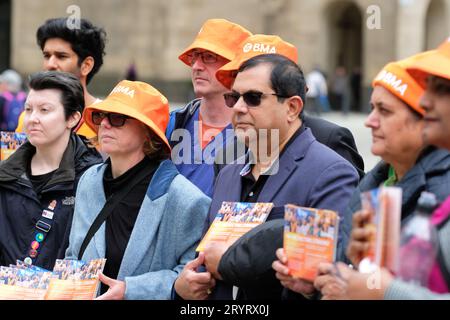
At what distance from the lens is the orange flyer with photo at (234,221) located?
15.5 feet

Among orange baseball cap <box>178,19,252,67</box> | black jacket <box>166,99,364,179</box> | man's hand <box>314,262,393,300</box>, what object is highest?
orange baseball cap <box>178,19,252,67</box>

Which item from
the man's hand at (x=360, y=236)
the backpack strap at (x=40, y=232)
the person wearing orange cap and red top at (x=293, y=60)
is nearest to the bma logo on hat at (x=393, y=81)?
the man's hand at (x=360, y=236)

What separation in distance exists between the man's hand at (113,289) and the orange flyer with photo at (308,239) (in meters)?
1.37

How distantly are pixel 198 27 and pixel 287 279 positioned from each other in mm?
31111

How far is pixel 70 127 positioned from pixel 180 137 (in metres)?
0.80

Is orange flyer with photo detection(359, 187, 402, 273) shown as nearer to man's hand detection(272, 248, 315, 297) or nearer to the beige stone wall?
man's hand detection(272, 248, 315, 297)

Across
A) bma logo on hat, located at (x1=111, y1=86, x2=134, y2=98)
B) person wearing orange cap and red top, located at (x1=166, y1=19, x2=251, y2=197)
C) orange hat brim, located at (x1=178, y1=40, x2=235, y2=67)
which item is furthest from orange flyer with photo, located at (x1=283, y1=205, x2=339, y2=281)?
orange hat brim, located at (x1=178, y1=40, x2=235, y2=67)

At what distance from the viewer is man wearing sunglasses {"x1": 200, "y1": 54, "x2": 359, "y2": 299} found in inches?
189

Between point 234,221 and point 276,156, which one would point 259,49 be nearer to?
point 276,156

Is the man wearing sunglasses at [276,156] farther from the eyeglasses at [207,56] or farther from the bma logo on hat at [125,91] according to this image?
the eyeglasses at [207,56]

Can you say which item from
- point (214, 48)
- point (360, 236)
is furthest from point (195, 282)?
point (214, 48)

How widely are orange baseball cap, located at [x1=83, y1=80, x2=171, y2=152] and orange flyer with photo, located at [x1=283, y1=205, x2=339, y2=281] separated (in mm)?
1710
